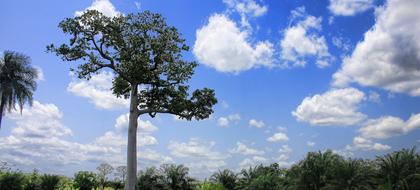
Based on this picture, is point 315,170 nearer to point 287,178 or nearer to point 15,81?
point 287,178

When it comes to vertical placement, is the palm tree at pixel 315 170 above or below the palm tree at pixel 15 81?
below

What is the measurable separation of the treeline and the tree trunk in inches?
487

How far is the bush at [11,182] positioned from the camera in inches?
2074

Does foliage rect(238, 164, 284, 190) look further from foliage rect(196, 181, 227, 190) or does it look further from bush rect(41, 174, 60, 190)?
bush rect(41, 174, 60, 190)

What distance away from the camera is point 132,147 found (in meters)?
35.3

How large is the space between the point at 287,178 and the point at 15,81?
1215 inches

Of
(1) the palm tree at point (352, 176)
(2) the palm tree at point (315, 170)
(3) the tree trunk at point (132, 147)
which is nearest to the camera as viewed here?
(3) the tree trunk at point (132, 147)

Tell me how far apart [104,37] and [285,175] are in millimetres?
18331

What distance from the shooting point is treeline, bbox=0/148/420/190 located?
1439 inches

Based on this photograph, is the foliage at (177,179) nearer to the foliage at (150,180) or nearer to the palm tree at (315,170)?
the foliage at (150,180)

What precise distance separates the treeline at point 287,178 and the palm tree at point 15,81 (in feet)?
24.9

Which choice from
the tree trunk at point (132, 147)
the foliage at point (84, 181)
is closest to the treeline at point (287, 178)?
the foliage at point (84, 181)

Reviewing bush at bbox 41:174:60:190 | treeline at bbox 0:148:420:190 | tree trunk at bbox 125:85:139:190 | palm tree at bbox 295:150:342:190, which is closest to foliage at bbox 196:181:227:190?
treeline at bbox 0:148:420:190

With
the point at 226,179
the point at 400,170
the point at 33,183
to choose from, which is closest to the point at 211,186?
the point at 226,179
